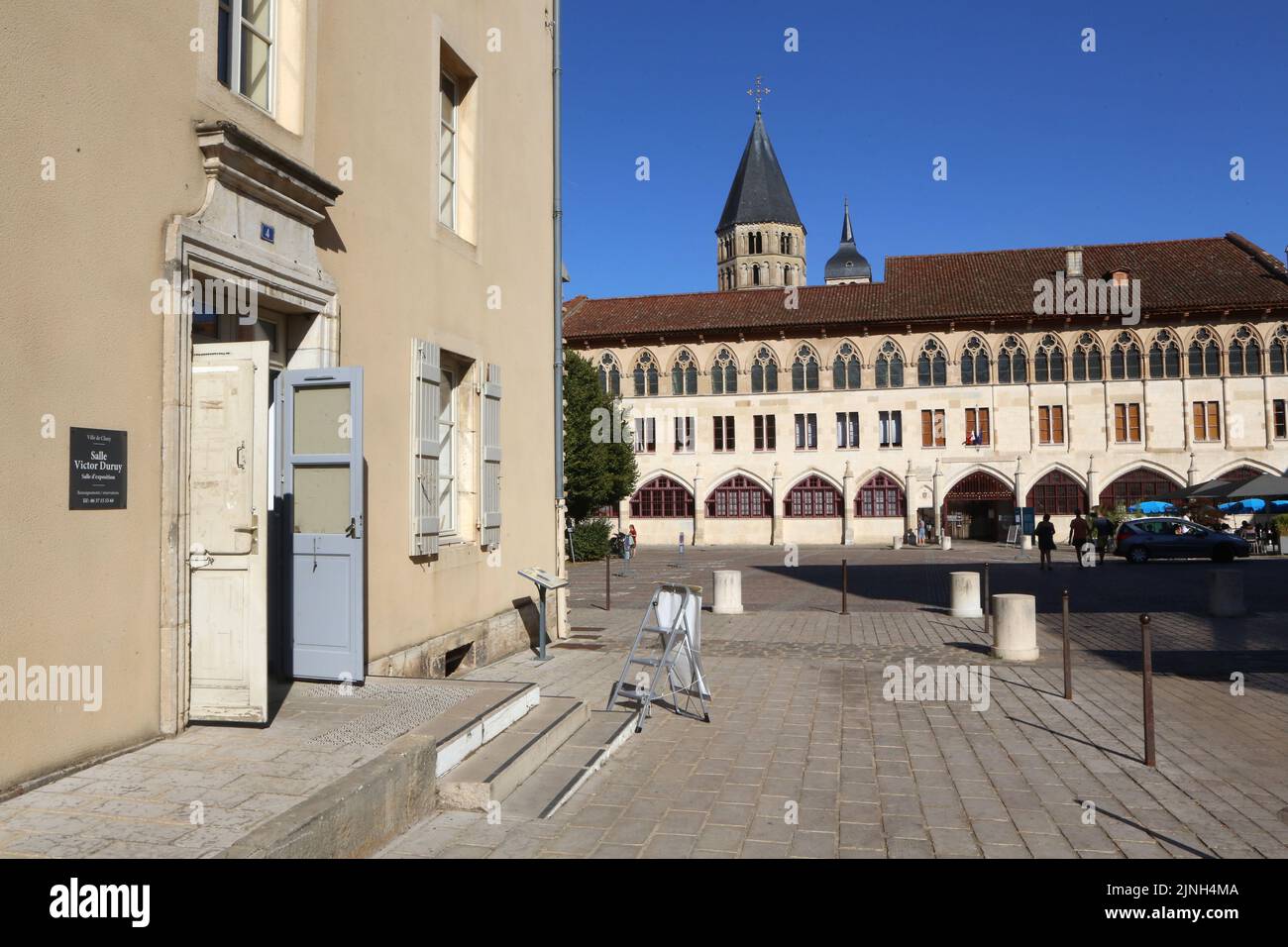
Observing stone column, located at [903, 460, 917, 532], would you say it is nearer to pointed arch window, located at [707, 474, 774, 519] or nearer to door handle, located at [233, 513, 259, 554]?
pointed arch window, located at [707, 474, 774, 519]

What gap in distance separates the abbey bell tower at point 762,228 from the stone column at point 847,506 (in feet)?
130

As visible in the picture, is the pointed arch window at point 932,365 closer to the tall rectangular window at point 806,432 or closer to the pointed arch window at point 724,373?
the tall rectangular window at point 806,432

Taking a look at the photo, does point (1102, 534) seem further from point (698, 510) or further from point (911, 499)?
point (698, 510)

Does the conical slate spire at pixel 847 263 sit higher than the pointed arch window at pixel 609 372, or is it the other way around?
the conical slate spire at pixel 847 263

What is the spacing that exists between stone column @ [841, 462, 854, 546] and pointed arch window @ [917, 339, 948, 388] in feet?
18.4

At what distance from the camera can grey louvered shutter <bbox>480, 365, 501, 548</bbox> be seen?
32.3 feet

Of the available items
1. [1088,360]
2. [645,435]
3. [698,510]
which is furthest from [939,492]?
[645,435]

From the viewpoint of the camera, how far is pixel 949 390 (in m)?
45.6

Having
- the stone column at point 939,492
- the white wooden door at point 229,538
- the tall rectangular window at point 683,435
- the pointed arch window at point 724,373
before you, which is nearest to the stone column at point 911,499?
the stone column at point 939,492

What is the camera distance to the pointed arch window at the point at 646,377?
1940 inches

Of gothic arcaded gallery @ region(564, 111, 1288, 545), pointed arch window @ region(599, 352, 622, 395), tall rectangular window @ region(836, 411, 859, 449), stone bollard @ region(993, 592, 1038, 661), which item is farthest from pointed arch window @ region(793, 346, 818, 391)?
stone bollard @ region(993, 592, 1038, 661)
